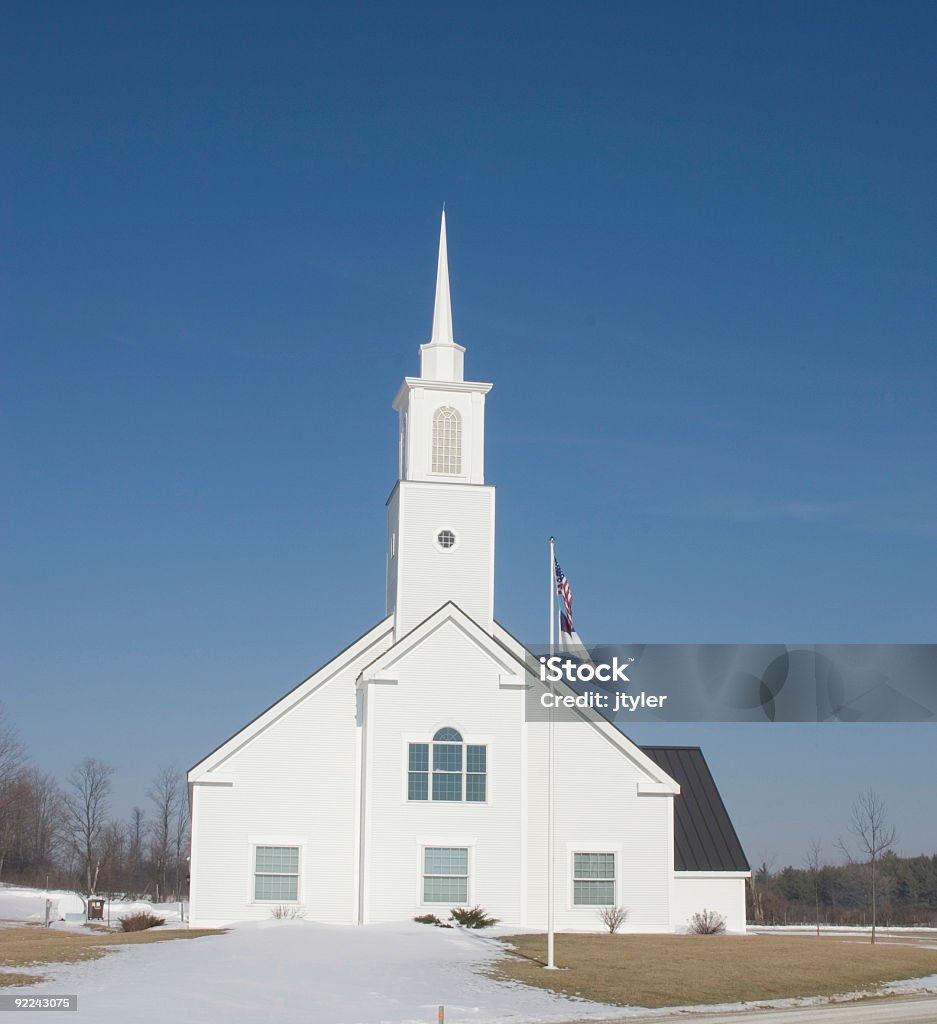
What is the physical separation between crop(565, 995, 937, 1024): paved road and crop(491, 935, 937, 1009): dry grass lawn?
133 centimetres

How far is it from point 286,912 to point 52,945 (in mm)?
9018

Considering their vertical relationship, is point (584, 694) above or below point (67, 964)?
above

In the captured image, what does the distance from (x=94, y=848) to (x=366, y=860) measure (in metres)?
56.1

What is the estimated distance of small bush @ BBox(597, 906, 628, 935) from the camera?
3634cm

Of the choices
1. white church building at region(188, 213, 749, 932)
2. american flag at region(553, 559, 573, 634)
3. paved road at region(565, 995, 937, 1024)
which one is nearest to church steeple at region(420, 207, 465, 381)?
white church building at region(188, 213, 749, 932)

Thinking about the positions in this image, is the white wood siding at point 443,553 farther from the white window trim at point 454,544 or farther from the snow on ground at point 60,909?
the snow on ground at point 60,909

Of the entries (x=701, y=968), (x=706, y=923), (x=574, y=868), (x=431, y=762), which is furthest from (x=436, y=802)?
(x=701, y=968)

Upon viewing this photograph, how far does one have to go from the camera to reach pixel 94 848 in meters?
85.4

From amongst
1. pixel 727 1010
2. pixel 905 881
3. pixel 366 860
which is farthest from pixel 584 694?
pixel 905 881

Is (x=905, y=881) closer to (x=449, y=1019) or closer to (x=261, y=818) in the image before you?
(x=261, y=818)

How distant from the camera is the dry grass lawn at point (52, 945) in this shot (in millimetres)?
23391

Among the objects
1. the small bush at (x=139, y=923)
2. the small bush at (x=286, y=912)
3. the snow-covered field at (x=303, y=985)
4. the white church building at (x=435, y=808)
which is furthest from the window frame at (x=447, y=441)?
the snow-covered field at (x=303, y=985)

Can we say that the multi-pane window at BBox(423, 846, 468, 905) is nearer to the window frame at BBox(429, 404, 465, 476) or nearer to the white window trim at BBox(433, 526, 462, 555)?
the white window trim at BBox(433, 526, 462, 555)

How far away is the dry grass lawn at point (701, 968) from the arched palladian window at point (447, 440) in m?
15.0
